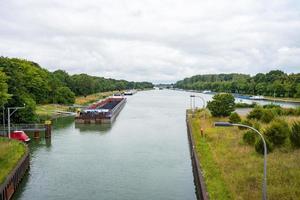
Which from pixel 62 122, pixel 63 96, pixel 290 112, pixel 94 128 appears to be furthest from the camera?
pixel 63 96

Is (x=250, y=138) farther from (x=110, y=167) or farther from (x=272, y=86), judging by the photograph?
(x=272, y=86)

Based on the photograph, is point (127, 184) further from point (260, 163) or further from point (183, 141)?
point (183, 141)

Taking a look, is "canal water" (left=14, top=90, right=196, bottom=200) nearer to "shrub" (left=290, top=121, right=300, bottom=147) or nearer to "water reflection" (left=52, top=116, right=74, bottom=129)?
"water reflection" (left=52, top=116, right=74, bottom=129)

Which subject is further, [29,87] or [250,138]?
[29,87]

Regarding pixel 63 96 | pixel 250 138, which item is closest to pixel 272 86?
pixel 63 96

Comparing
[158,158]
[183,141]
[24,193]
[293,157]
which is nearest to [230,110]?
[183,141]

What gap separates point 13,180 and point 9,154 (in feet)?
16.3

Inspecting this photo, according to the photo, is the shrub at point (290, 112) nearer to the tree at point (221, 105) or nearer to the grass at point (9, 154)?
the tree at point (221, 105)

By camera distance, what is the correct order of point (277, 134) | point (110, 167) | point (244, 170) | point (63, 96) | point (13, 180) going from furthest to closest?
1. point (63, 96)
2. point (110, 167)
3. point (277, 134)
4. point (13, 180)
5. point (244, 170)

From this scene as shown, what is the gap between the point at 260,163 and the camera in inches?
929

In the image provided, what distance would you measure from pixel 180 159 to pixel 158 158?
75.3 inches

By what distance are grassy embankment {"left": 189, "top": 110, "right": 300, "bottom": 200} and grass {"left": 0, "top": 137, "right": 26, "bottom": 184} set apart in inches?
471

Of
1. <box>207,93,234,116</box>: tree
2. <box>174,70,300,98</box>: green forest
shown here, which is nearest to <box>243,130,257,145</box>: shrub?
<box>207,93,234,116</box>: tree

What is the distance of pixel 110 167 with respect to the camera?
97.8 feet
